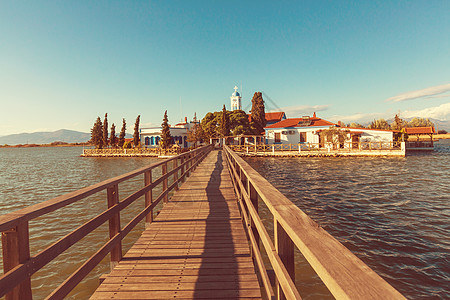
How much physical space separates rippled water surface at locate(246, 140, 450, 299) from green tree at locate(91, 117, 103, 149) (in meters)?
47.8

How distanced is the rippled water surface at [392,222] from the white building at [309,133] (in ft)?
65.4

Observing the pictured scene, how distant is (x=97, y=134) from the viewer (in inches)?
2079

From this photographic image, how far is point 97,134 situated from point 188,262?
57.1 metres

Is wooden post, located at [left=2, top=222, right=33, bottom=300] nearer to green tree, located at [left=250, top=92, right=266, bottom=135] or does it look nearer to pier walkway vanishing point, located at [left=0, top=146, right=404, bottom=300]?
pier walkway vanishing point, located at [left=0, top=146, right=404, bottom=300]

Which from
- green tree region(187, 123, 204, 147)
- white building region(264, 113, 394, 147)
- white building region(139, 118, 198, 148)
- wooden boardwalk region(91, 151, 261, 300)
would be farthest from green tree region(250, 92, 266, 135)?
wooden boardwalk region(91, 151, 261, 300)

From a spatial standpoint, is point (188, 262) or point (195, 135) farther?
point (195, 135)

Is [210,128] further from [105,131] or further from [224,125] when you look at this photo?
[105,131]

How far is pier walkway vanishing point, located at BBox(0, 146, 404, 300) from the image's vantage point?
103 centimetres

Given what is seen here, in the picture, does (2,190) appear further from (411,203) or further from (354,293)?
(411,203)

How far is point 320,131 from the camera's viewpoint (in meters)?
36.1

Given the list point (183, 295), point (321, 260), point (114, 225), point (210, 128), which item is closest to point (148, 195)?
point (114, 225)

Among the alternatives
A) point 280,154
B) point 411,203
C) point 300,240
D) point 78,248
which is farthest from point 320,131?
point 300,240

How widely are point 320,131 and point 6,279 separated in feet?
126

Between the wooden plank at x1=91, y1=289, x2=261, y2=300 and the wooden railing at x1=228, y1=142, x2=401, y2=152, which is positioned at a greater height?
the wooden railing at x1=228, y1=142, x2=401, y2=152
